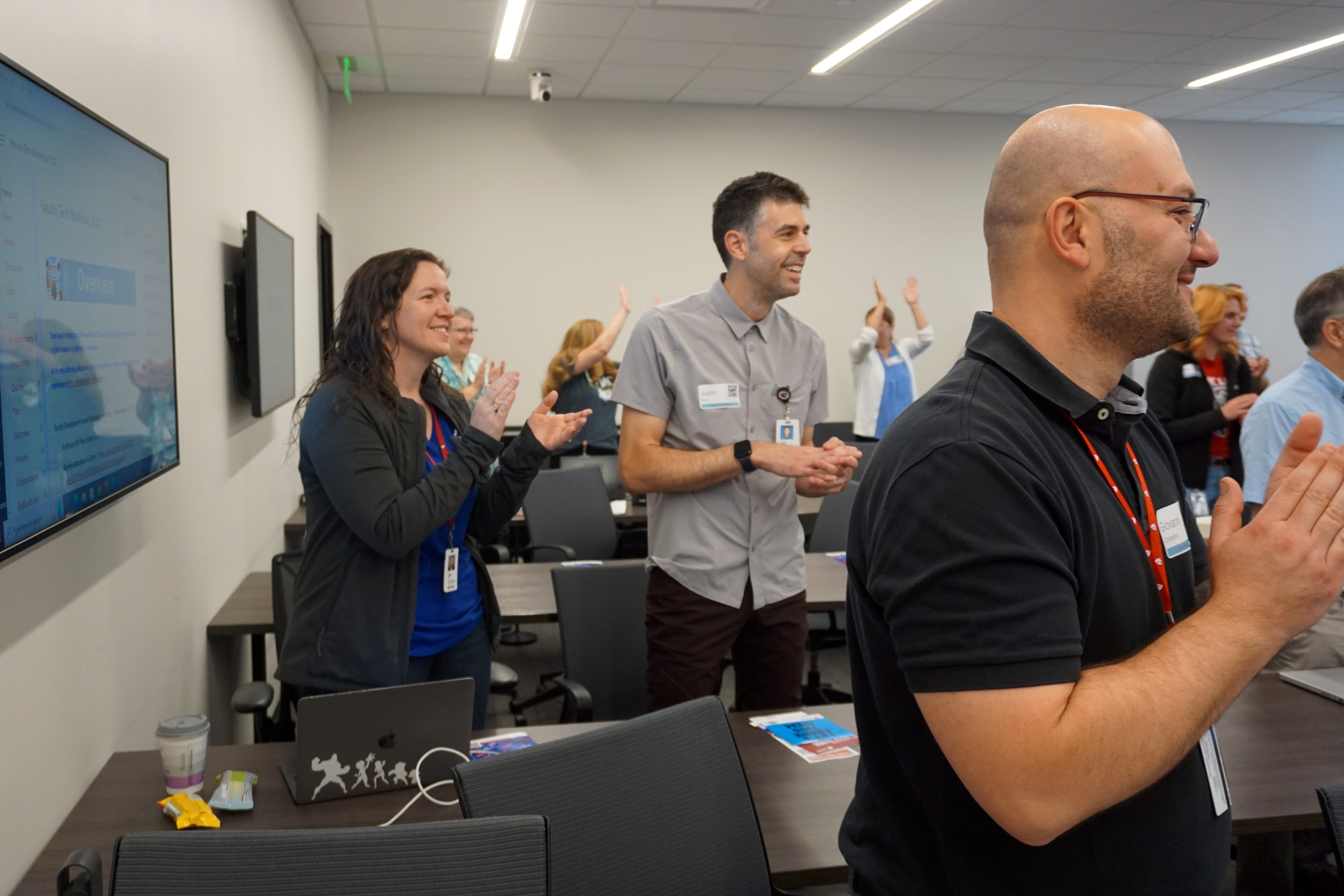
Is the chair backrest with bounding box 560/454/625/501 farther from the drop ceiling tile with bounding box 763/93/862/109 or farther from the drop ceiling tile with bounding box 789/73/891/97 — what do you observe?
the drop ceiling tile with bounding box 763/93/862/109

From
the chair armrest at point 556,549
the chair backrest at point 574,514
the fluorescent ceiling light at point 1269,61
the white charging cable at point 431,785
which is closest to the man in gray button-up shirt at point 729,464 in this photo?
the white charging cable at point 431,785

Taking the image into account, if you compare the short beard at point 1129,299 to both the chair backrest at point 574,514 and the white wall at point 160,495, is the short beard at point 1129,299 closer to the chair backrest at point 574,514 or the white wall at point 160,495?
the white wall at point 160,495

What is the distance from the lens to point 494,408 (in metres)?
2.12

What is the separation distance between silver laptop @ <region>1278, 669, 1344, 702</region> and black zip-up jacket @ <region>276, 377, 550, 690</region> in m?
1.83

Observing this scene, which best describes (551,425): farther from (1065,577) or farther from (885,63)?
(885,63)

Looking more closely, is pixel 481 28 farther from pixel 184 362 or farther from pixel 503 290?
pixel 184 362

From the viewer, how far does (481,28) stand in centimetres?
545

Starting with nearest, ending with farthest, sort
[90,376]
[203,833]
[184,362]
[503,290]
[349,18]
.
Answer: [203,833]
[90,376]
[184,362]
[349,18]
[503,290]

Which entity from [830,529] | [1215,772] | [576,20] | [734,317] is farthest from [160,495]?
[576,20]

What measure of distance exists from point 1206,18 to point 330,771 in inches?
229

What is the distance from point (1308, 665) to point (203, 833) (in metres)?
2.40

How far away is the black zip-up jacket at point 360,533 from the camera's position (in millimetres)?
1943

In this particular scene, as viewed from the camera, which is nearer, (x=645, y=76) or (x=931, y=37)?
(x=931, y=37)

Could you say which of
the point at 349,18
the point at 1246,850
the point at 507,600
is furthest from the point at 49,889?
the point at 349,18
